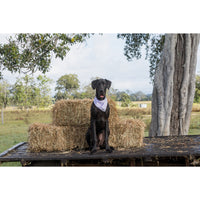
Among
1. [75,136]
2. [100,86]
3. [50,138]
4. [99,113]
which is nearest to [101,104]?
[99,113]

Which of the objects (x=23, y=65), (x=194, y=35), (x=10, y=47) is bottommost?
(x=23, y=65)

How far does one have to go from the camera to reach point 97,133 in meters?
4.05

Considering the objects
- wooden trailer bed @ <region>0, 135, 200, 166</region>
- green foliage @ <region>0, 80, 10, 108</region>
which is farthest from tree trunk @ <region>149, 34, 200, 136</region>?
green foliage @ <region>0, 80, 10, 108</region>

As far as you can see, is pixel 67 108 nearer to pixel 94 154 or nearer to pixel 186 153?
pixel 94 154

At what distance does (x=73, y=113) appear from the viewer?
4496 millimetres

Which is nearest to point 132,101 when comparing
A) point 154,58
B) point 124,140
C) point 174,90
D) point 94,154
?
point 154,58

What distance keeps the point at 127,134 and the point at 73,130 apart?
1.05 meters

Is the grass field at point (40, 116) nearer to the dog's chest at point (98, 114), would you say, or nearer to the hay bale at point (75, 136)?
the hay bale at point (75, 136)

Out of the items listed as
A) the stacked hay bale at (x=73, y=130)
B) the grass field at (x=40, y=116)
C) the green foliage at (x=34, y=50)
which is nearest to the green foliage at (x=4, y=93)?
the grass field at (x=40, y=116)

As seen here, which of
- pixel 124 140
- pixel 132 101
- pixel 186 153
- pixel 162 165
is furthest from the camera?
pixel 132 101

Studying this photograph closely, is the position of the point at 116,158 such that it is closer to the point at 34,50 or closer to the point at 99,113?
the point at 99,113

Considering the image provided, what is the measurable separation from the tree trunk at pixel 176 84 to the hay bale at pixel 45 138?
3.51 m

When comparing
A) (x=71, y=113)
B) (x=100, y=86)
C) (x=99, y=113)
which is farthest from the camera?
(x=71, y=113)

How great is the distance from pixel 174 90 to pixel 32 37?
449 cm
